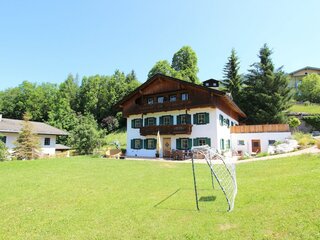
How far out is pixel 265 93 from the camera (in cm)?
3428

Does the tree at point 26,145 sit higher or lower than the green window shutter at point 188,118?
lower

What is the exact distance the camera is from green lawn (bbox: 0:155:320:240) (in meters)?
5.12

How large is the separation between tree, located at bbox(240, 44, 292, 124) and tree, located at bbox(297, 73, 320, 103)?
2060 cm

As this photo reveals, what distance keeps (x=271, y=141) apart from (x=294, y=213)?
848 inches

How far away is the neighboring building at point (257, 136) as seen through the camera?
2491 centimetres

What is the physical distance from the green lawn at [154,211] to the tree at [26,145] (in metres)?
14.9

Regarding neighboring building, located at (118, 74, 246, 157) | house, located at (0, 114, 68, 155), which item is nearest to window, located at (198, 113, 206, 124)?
neighboring building, located at (118, 74, 246, 157)

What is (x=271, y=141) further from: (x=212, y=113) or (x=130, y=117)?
(x=130, y=117)

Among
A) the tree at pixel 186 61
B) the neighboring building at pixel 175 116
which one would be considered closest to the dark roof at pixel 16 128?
the neighboring building at pixel 175 116

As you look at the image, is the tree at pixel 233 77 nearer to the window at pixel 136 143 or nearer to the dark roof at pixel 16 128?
the window at pixel 136 143

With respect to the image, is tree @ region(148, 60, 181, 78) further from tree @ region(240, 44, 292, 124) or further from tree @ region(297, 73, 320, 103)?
tree @ region(297, 73, 320, 103)

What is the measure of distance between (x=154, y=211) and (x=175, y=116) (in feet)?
63.5

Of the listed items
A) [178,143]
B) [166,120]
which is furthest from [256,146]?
[166,120]

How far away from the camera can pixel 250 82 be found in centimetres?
3675
